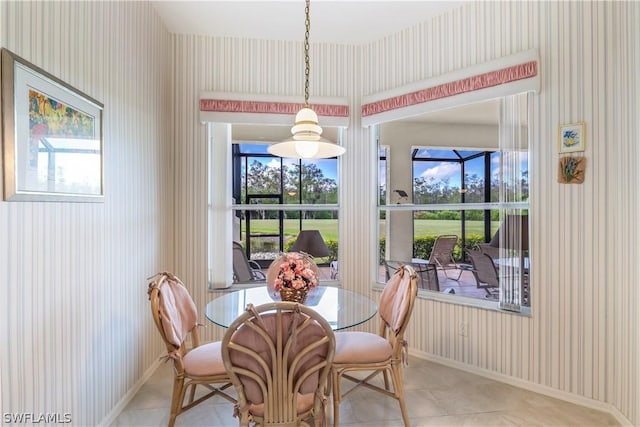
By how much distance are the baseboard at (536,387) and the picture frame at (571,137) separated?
1655 mm

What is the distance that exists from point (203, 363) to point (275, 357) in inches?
26.1

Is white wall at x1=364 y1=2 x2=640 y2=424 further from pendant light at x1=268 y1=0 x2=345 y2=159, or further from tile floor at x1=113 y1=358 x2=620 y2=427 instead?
pendant light at x1=268 y1=0 x2=345 y2=159

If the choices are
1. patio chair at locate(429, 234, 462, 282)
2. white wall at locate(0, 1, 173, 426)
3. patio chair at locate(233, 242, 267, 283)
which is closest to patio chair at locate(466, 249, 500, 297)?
patio chair at locate(429, 234, 462, 282)

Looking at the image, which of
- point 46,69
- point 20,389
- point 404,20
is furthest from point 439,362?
point 46,69

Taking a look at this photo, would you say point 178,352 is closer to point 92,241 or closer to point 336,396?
point 92,241

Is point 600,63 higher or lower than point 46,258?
higher

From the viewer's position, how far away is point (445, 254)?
3043 mm

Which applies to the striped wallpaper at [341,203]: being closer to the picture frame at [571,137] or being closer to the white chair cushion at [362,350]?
the picture frame at [571,137]

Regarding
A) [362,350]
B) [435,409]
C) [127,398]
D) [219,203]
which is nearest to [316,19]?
[219,203]

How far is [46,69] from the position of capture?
4.89ft

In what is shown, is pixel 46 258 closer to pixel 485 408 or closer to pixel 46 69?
pixel 46 69

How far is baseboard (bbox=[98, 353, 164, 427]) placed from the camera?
2.01 meters

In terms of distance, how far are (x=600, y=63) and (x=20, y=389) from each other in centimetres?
353

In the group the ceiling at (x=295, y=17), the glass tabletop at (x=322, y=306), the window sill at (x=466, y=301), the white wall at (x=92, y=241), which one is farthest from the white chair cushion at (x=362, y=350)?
the ceiling at (x=295, y=17)
